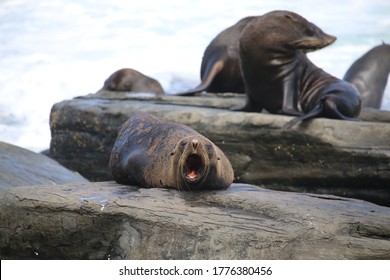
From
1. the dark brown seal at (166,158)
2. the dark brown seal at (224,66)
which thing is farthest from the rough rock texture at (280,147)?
the dark brown seal at (166,158)

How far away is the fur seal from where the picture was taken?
14.2 metres

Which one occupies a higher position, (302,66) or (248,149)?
(302,66)

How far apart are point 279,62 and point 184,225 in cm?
486

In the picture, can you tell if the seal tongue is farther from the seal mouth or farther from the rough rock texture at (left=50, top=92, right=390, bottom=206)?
the rough rock texture at (left=50, top=92, right=390, bottom=206)

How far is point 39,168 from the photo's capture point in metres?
7.42

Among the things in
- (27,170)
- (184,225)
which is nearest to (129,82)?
(27,170)

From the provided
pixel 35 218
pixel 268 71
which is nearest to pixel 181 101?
pixel 268 71

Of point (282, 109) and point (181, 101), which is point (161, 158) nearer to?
point (282, 109)

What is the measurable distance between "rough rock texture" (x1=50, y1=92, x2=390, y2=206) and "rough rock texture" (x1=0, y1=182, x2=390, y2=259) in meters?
2.65

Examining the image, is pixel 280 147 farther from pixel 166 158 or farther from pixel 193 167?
pixel 193 167

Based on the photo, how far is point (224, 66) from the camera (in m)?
11.4

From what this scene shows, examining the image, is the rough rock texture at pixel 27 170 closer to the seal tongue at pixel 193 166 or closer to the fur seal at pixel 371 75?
the seal tongue at pixel 193 166

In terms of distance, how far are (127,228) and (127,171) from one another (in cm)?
98

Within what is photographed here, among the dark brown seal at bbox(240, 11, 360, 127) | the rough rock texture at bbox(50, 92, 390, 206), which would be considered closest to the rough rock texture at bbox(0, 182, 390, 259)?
Answer: the rough rock texture at bbox(50, 92, 390, 206)
